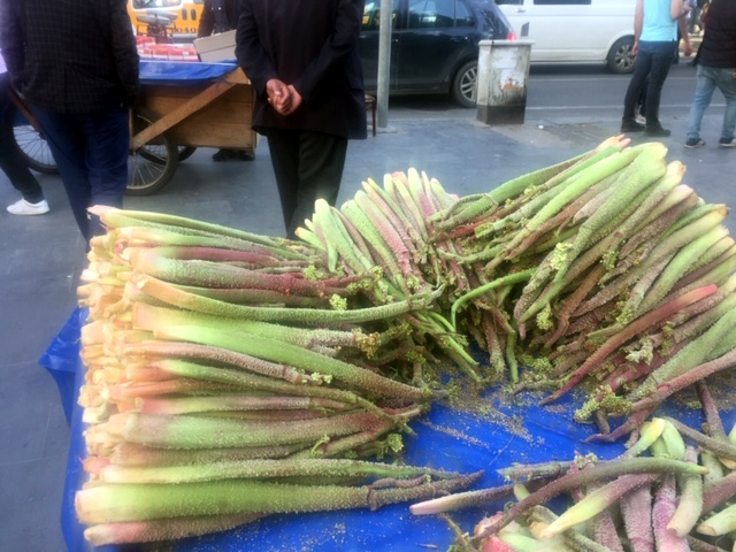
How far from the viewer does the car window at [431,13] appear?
9453 millimetres

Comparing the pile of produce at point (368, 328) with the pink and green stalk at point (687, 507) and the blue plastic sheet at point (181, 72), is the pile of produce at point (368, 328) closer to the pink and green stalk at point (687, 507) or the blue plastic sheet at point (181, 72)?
the pink and green stalk at point (687, 507)

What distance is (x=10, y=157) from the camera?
5.18 metres

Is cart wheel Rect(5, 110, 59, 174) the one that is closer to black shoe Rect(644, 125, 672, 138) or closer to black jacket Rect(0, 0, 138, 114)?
black jacket Rect(0, 0, 138, 114)

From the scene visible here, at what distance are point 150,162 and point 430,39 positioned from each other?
5.11 metres

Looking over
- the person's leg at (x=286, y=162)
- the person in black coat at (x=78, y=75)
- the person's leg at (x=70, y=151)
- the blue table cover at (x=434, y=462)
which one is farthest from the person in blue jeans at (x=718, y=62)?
the person's leg at (x=70, y=151)

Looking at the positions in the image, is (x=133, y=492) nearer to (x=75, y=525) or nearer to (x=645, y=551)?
(x=75, y=525)

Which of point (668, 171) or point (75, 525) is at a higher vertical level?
point (668, 171)

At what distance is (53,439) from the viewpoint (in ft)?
10.2

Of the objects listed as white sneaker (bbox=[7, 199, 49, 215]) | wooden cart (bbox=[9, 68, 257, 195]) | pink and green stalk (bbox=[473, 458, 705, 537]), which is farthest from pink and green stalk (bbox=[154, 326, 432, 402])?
white sneaker (bbox=[7, 199, 49, 215])

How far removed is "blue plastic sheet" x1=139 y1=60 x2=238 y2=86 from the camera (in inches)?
208

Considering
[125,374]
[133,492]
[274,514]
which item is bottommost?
[274,514]

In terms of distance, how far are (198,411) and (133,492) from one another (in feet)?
0.70

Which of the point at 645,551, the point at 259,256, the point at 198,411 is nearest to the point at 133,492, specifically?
the point at 198,411

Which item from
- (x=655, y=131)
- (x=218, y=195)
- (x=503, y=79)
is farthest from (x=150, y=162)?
(x=655, y=131)
